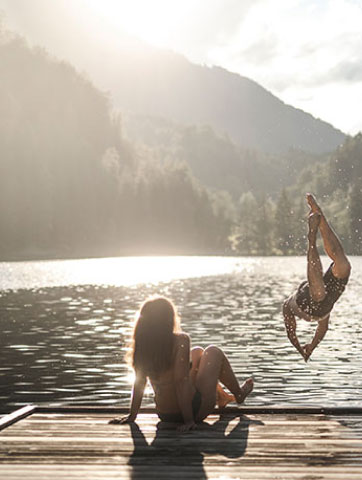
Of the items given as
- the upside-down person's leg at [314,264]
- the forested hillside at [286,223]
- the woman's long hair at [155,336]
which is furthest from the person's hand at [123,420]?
the forested hillside at [286,223]

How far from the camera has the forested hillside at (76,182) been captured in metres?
A: 91.1

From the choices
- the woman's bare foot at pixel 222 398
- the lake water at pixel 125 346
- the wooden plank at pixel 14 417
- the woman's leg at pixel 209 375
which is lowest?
the lake water at pixel 125 346

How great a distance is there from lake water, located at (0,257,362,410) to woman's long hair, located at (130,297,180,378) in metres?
6.25

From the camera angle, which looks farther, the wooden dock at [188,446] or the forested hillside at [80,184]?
the forested hillside at [80,184]

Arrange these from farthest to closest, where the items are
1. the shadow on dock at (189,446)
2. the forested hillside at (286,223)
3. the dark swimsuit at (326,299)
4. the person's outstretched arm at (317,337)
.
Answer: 1. the forested hillside at (286,223)
2. the person's outstretched arm at (317,337)
3. the dark swimsuit at (326,299)
4. the shadow on dock at (189,446)

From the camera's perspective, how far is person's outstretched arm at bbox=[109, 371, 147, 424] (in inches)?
291

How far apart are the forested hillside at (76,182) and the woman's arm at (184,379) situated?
274 feet

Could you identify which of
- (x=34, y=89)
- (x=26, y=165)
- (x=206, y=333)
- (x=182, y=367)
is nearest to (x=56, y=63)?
(x=34, y=89)

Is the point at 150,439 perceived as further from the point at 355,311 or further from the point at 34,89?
the point at 34,89

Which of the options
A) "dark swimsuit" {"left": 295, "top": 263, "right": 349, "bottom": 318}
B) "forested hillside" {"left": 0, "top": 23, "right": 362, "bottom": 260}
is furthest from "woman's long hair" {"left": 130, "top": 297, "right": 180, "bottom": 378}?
"forested hillside" {"left": 0, "top": 23, "right": 362, "bottom": 260}

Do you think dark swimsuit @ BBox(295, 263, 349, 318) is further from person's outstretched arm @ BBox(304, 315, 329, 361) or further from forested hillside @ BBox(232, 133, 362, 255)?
forested hillside @ BBox(232, 133, 362, 255)

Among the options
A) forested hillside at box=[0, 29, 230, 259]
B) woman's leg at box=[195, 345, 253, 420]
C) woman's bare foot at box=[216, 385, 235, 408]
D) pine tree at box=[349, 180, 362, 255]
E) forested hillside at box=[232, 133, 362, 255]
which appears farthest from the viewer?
forested hillside at box=[232, 133, 362, 255]

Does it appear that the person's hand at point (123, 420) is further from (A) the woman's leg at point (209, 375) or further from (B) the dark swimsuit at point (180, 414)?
(A) the woman's leg at point (209, 375)

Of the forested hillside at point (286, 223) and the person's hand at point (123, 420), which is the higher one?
the forested hillside at point (286, 223)
